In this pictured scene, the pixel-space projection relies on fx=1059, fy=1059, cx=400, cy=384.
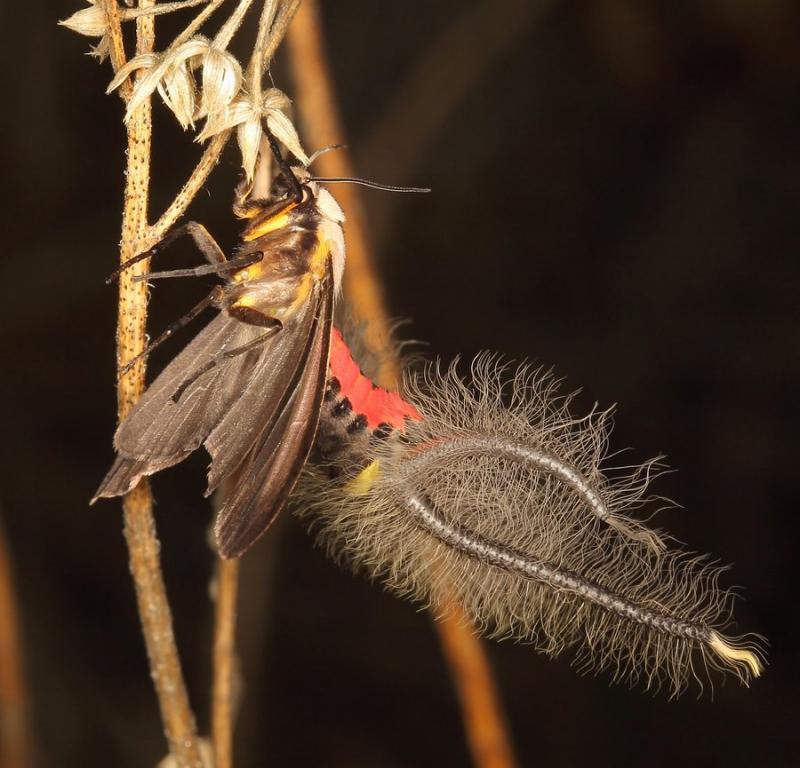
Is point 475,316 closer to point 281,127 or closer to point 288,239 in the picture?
point 288,239

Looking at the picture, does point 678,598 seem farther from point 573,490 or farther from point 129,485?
point 129,485

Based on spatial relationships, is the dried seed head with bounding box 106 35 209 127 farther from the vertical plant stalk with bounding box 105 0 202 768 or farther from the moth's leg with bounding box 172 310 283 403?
the moth's leg with bounding box 172 310 283 403

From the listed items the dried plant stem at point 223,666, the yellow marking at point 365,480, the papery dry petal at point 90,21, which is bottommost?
the dried plant stem at point 223,666

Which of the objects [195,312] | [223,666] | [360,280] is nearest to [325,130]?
[360,280]

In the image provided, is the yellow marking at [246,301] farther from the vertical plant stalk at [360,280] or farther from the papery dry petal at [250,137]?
A: the vertical plant stalk at [360,280]

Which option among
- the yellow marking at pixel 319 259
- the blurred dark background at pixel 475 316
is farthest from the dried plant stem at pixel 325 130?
the blurred dark background at pixel 475 316

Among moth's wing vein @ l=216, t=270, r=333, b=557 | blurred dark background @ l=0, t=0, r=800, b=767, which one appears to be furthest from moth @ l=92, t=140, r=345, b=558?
blurred dark background @ l=0, t=0, r=800, b=767
